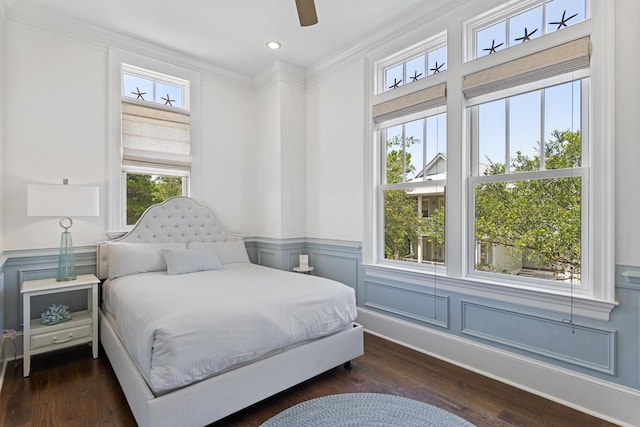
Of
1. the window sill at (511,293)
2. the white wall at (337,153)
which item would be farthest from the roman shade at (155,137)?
the window sill at (511,293)

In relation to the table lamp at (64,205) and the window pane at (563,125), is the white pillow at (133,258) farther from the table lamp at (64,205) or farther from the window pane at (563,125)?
the window pane at (563,125)

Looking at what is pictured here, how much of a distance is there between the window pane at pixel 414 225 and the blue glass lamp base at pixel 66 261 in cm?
292

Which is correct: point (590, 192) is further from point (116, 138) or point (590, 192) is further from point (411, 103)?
point (116, 138)

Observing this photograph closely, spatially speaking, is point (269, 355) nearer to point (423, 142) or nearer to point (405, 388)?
point (405, 388)

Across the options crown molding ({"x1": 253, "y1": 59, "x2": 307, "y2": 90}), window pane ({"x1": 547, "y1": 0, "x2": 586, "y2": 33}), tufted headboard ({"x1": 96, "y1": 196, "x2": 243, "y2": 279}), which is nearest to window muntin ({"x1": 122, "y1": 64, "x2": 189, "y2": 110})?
crown molding ({"x1": 253, "y1": 59, "x2": 307, "y2": 90})

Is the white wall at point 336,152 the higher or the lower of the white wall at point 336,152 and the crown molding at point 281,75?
the lower

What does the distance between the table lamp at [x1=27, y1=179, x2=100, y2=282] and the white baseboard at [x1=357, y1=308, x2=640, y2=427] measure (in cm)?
293

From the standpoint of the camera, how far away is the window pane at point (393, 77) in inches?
131

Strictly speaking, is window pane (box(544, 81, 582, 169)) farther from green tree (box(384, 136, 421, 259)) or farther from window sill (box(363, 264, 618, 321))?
green tree (box(384, 136, 421, 259))

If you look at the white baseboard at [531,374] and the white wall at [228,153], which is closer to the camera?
the white baseboard at [531,374]

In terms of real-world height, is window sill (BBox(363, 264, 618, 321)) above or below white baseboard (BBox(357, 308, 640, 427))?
above

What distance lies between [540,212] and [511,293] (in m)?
0.63

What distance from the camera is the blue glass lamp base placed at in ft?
9.25

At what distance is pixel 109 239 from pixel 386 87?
3.22m
